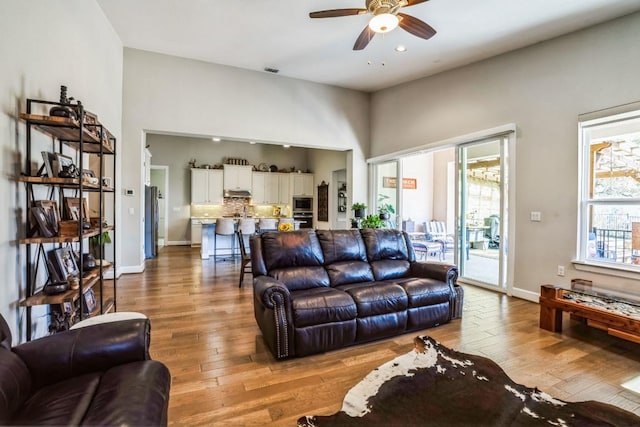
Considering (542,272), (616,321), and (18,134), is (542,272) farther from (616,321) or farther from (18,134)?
(18,134)

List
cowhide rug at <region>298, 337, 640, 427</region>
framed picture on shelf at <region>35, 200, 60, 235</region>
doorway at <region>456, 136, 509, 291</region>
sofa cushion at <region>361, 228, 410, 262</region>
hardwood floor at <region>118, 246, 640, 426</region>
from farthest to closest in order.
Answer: doorway at <region>456, 136, 509, 291</region>, sofa cushion at <region>361, 228, 410, 262</region>, framed picture on shelf at <region>35, 200, 60, 235</region>, hardwood floor at <region>118, 246, 640, 426</region>, cowhide rug at <region>298, 337, 640, 427</region>

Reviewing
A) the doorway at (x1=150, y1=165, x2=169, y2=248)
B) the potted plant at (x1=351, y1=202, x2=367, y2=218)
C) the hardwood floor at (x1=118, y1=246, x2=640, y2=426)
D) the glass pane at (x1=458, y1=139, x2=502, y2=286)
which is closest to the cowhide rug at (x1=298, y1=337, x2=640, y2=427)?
the hardwood floor at (x1=118, y1=246, x2=640, y2=426)

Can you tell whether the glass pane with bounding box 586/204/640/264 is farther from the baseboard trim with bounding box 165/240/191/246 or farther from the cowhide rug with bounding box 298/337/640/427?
the baseboard trim with bounding box 165/240/191/246

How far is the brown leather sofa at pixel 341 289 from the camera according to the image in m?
2.51

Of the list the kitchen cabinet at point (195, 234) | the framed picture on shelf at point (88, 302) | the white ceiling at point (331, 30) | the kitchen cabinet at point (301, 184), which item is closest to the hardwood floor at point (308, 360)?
the framed picture on shelf at point (88, 302)

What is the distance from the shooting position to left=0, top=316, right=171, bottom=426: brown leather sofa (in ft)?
3.69

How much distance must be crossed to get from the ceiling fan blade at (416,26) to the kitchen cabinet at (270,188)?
23.8ft

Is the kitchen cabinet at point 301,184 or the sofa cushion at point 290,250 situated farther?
the kitchen cabinet at point 301,184

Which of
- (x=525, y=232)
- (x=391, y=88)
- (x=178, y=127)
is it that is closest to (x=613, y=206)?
(x=525, y=232)

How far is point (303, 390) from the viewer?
2.07 m

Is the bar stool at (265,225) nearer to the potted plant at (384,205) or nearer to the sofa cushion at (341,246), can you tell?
the potted plant at (384,205)

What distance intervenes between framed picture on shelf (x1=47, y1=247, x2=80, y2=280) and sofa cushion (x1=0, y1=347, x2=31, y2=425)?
138cm

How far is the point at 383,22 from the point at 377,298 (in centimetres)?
259

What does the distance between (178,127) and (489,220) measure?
213 inches
